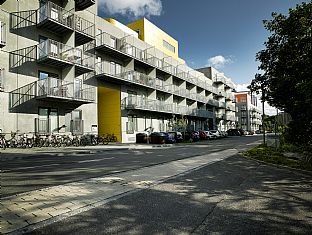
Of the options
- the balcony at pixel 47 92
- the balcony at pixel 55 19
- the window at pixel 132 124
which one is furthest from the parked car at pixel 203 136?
the balcony at pixel 55 19

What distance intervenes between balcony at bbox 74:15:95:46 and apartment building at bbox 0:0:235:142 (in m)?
0.09

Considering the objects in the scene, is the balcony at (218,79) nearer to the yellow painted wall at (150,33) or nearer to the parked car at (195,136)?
the yellow painted wall at (150,33)

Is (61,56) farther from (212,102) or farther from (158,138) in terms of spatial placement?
(212,102)

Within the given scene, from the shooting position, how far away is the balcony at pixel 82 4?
2484 cm

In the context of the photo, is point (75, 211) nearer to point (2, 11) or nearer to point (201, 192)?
point (201, 192)

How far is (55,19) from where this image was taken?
20.9 m

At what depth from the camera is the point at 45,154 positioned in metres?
14.4

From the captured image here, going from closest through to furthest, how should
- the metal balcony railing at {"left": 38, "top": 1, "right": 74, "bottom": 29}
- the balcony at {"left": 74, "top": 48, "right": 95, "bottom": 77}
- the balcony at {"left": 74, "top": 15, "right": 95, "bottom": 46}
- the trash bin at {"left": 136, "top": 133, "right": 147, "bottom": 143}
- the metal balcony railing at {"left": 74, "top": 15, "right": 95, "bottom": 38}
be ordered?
the metal balcony railing at {"left": 38, "top": 1, "right": 74, "bottom": 29} → the balcony at {"left": 74, "top": 48, "right": 95, "bottom": 77} → the balcony at {"left": 74, "top": 15, "right": 95, "bottom": 46} → the metal balcony railing at {"left": 74, "top": 15, "right": 95, "bottom": 38} → the trash bin at {"left": 136, "top": 133, "right": 147, "bottom": 143}

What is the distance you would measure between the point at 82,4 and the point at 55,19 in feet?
18.1

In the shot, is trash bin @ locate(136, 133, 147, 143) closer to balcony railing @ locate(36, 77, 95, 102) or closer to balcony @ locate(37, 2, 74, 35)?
→ balcony railing @ locate(36, 77, 95, 102)

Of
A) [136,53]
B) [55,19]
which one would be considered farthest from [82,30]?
[136,53]

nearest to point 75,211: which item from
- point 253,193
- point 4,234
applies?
point 4,234

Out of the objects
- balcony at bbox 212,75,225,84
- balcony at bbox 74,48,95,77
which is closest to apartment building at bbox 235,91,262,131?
balcony at bbox 212,75,225,84

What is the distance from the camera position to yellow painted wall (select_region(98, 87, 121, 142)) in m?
29.7
